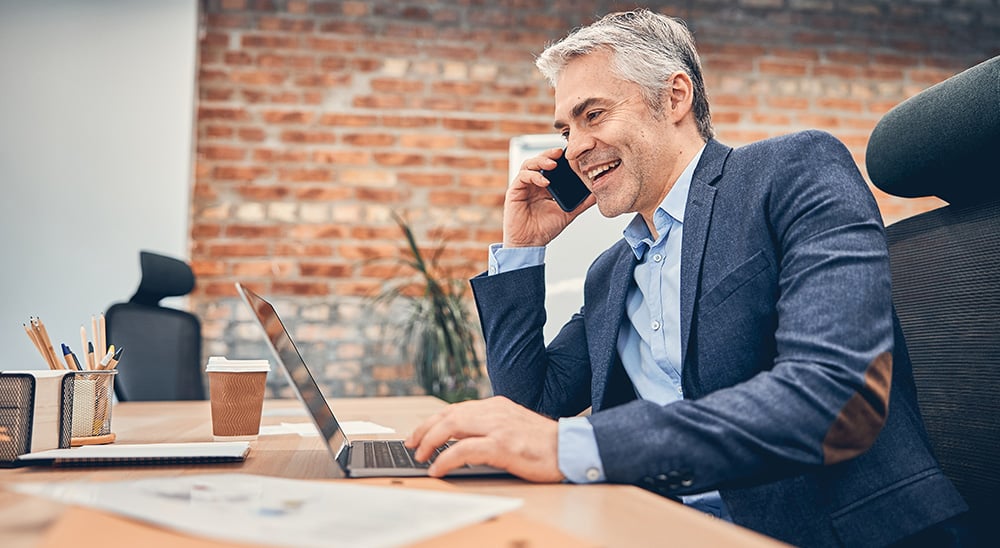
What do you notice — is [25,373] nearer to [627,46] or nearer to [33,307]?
[627,46]

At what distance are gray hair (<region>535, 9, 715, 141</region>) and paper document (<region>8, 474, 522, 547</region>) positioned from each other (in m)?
0.98

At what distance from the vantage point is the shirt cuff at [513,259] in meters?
1.52

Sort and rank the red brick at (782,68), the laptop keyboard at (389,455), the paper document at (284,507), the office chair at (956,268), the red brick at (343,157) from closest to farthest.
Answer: the paper document at (284,507) → the laptop keyboard at (389,455) → the office chair at (956,268) → the red brick at (343,157) → the red brick at (782,68)

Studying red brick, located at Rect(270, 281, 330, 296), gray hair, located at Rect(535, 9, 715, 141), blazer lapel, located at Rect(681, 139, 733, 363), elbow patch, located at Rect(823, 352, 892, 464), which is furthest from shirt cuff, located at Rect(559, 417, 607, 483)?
red brick, located at Rect(270, 281, 330, 296)

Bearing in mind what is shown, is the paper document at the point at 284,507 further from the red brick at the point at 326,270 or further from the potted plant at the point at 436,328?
the red brick at the point at 326,270

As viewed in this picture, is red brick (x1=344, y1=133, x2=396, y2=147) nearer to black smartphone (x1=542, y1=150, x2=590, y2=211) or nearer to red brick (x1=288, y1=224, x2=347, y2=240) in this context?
red brick (x1=288, y1=224, x2=347, y2=240)

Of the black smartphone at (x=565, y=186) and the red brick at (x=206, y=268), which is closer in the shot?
the black smartphone at (x=565, y=186)

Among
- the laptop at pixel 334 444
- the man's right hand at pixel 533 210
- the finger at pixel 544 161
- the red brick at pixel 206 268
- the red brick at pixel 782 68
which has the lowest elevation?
the red brick at pixel 206 268

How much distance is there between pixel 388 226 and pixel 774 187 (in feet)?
8.80

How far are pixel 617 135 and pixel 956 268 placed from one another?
0.62 m

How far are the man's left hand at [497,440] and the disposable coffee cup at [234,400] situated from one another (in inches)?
20.5

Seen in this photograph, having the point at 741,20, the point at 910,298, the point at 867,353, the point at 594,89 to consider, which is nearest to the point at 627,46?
the point at 594,89

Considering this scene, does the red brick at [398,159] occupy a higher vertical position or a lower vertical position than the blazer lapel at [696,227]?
higher

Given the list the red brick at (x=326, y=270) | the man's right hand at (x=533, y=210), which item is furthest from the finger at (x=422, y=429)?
the red brick at (x=326, y=270)
